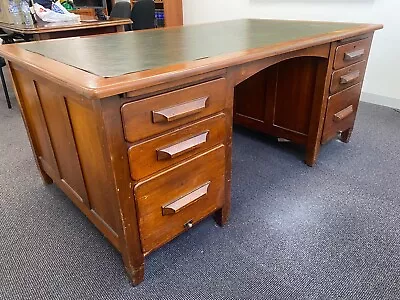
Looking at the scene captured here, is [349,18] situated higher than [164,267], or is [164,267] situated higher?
[349,18]

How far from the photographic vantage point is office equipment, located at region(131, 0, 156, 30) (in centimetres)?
343

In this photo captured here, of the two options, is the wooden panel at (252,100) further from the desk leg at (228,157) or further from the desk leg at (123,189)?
the desk leg at (123,189)

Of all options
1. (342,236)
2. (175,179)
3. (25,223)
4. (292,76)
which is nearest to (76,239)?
(25,223)

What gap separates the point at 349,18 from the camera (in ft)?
8.39

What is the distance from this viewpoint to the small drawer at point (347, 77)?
162cm

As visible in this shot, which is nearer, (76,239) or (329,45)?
(76,239)

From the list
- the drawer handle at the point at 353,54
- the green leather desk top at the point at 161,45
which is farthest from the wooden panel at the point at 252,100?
the drawer handle at the point at 353,54

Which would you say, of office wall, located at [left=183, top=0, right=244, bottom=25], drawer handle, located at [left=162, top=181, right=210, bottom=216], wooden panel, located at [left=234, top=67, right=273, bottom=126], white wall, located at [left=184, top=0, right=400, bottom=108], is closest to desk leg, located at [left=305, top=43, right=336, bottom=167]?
wooden panel, located at [left=234, top=67, right=273, bottom=126]

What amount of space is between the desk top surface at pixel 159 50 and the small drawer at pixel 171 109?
0.07m

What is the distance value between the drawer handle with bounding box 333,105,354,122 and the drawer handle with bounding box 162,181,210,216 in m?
1.01

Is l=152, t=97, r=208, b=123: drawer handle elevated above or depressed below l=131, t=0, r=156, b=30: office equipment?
below

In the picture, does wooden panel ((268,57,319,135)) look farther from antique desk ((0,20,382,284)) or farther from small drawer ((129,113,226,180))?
small drawer ((129,113,226,180))

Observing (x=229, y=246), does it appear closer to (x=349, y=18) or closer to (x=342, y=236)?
(x=342, y=236)

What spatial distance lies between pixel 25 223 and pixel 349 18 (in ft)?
8.98
